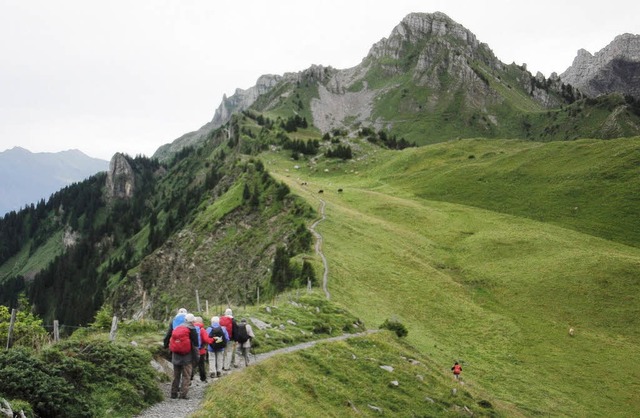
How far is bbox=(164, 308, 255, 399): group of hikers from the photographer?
19125 millimetres

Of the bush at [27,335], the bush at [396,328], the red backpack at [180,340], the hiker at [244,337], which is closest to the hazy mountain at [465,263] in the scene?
the hiker at [244,337]

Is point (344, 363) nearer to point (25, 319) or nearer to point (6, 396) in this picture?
point (6, 396)

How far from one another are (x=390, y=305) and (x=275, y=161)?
121 metres

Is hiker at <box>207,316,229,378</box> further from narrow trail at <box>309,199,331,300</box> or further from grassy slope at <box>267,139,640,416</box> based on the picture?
narrow trail at <box>309,199,331,300</box>

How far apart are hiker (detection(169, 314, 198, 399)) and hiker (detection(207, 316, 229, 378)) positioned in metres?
2.57

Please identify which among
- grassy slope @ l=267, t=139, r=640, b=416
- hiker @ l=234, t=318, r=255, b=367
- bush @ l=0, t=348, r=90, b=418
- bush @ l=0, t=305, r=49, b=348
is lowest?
grassy slope @ l=267, t=139, r=640, b=416

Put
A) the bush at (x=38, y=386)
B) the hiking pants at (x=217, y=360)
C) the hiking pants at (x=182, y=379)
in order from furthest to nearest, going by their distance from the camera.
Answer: the hiking pants at (x=217, y=360), the hiking pants at (x=182, y=379), the bush at (x=38, y=386)

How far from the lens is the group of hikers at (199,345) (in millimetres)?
19125

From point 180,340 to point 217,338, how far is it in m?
3.29

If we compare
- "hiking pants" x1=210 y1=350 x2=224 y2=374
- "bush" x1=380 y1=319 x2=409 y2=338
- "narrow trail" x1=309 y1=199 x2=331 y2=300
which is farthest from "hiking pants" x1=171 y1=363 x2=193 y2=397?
"narrow trail" x1=309 y1=199 x2=331 y2=300

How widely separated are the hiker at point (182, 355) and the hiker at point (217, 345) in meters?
2.57

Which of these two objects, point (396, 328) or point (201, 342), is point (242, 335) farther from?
point (396, 328)

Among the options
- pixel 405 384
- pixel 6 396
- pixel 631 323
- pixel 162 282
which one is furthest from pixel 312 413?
pixel 162 282

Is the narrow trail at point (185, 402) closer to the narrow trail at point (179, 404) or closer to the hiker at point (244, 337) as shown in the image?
the narrow trail at point (179, 404)
